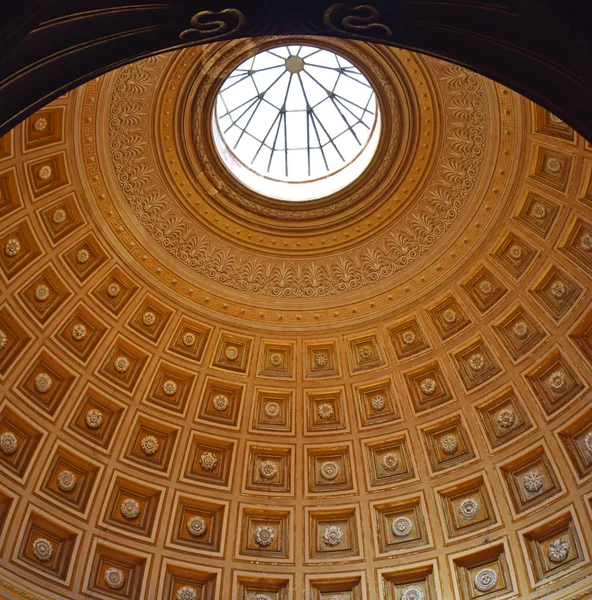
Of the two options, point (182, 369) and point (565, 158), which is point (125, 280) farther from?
point (565, 158)

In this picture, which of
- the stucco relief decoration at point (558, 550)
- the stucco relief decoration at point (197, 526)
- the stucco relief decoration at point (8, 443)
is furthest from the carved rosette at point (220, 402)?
the stucco relief decoration at point (558, 550)

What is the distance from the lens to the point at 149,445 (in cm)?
1552

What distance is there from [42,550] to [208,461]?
384 cm

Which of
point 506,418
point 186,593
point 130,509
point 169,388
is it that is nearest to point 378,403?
point 506,418

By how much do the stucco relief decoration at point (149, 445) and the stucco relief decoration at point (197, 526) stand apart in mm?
1617

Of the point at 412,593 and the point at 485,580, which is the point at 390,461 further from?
the point at 485,580

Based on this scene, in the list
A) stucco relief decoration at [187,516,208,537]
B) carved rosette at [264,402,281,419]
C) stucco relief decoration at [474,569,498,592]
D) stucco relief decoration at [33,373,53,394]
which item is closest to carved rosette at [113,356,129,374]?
stucco relief decoration at [33,373,53,394]

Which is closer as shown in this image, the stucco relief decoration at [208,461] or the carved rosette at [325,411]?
the stucco relief decoration at [208,461]

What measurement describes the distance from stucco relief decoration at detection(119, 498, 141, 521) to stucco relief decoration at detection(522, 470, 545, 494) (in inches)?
304

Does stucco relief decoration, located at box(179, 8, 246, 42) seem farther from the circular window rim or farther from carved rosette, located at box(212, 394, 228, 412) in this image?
carved rosette, located at box(212, 394, 228, 412)

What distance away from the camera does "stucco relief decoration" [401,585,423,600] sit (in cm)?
1412

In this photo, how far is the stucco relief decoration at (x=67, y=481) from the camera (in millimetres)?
14180

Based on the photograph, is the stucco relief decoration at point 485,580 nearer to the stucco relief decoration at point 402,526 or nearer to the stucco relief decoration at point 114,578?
the stucco relief decoration at point 402,526

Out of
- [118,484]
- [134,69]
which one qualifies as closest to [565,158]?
[134,69]
